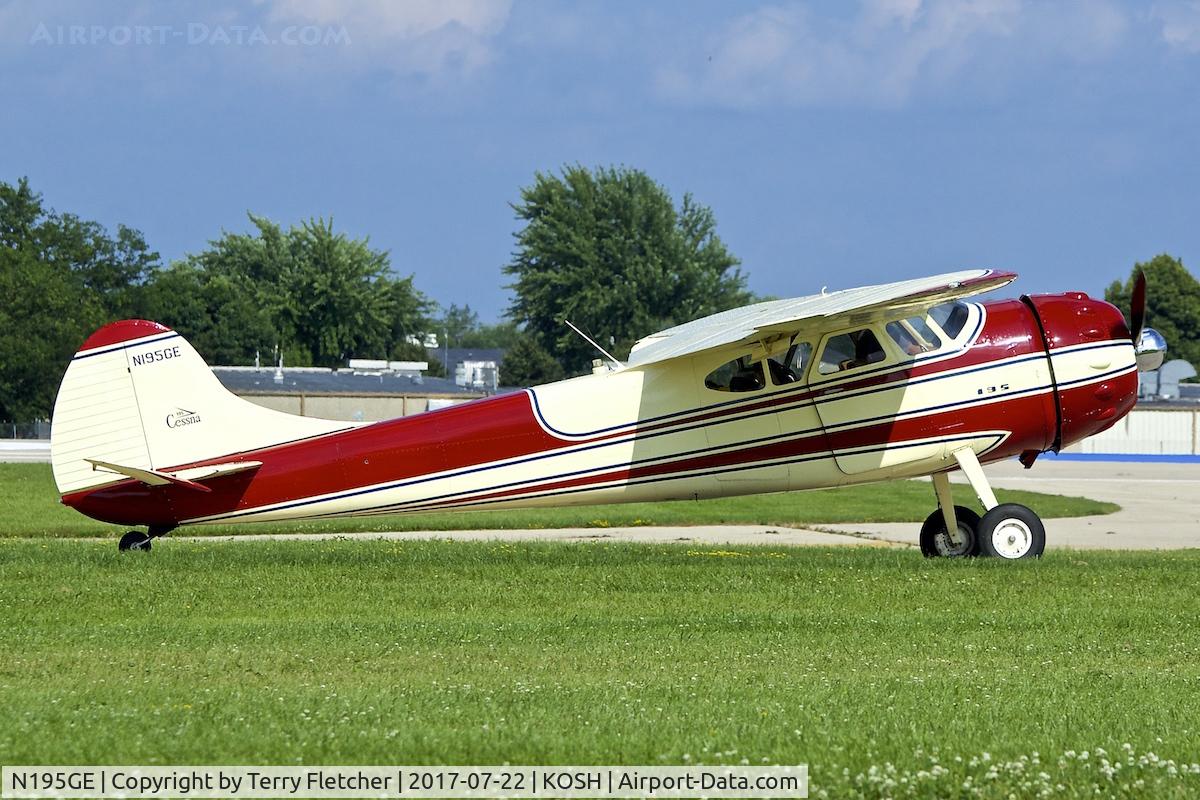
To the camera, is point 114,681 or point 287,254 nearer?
point 114,681

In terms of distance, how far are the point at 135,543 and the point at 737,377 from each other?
5.74 m

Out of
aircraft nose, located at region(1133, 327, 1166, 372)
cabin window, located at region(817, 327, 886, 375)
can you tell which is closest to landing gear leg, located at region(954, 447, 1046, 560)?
cabin window, located at region(817, 327, 886, 375)

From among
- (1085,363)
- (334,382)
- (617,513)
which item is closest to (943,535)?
(1085,363)

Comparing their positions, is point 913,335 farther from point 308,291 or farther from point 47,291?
point 308,291

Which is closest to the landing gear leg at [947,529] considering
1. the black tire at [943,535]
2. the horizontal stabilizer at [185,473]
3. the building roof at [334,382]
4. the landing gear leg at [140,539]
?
the black tire at [943,535]

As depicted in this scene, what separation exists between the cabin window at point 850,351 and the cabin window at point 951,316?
699 mm

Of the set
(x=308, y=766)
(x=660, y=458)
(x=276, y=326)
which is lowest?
(x=308, y=766)

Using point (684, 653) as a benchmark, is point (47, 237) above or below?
above

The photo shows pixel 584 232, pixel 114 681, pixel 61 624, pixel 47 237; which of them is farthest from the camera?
pixel 584 232

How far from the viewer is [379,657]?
8516mm

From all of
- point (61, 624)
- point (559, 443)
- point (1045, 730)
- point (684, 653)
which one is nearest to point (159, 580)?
point (61, 624)

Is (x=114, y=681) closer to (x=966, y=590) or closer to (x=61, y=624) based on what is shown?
(x=61, y=624)

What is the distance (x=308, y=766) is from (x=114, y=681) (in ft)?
7.21

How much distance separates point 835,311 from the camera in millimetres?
12547
